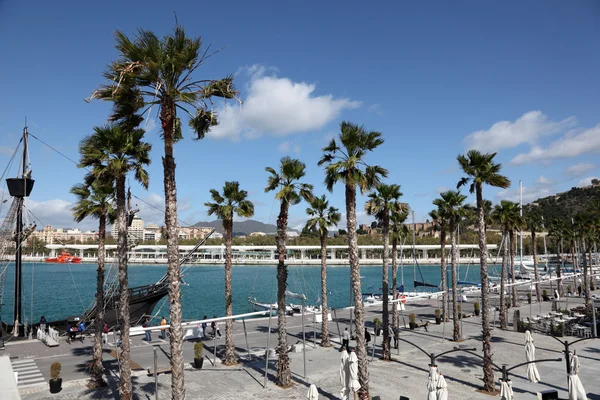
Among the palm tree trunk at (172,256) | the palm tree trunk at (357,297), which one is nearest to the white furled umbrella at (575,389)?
the palm tree trunk at (357,297)

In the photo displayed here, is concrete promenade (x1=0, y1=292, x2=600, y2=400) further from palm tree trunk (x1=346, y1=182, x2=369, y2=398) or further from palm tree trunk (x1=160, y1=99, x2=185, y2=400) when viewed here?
palm tree trunk (x1=160, y1=99, x2=185, y2=400)

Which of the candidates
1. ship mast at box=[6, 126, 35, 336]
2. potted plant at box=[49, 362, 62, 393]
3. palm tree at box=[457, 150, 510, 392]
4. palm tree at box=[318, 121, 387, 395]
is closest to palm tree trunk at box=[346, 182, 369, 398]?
palm tree at box=[318, 121, 387, 395]

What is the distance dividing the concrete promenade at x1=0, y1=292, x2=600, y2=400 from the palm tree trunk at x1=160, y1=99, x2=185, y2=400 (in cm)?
490

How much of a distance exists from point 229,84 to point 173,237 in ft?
16.5

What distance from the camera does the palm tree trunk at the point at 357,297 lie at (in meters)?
18.7

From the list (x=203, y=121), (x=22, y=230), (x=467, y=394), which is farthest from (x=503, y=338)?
(x=22, y=230)

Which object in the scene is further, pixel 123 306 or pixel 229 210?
pixel 229 210

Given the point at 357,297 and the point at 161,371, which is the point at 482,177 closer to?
the point at 357,297

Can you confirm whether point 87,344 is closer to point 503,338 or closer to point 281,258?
point 281,258

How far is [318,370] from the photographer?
24.1 m

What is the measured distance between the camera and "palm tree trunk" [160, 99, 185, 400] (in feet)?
42.1

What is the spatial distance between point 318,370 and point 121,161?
15.2 m

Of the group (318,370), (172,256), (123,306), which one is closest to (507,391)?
(318,370)

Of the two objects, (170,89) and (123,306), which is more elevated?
(170,89)
